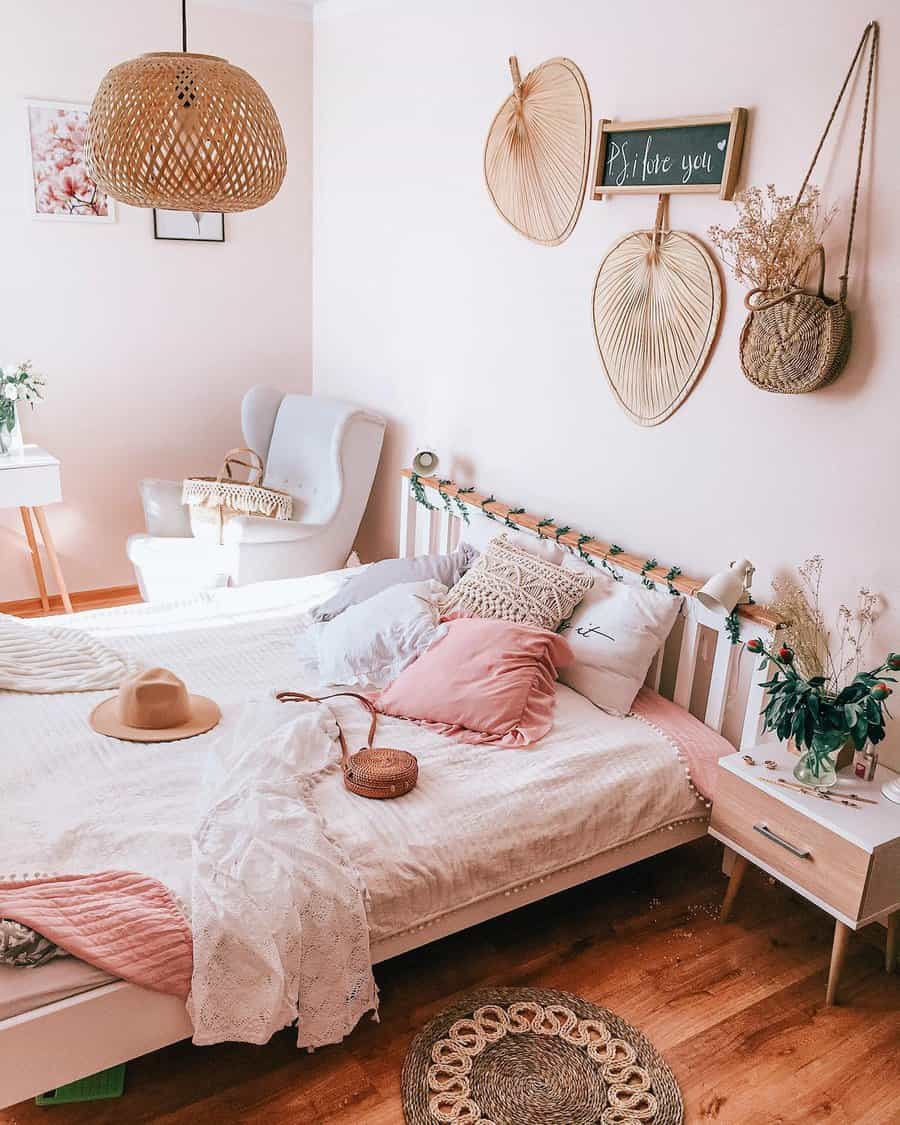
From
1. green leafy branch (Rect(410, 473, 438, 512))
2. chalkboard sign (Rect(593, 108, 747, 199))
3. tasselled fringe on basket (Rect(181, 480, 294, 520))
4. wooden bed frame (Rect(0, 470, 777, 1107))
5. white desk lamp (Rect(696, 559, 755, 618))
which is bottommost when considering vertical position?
wooden bed frame (Rect(0, 470, 777, 1107))

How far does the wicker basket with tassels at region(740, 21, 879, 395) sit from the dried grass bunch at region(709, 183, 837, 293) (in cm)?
1

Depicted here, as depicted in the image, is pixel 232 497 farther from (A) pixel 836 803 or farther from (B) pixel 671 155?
(A) pixel 836 803

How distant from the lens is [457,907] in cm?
206

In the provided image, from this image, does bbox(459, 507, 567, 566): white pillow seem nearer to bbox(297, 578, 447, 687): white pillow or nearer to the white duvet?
bbox(297, 578, 447, 687): white pillow

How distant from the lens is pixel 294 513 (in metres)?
4.07

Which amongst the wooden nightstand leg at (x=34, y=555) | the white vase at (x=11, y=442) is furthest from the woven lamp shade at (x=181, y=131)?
the wooden nightstand leg at (x=34, y=555)

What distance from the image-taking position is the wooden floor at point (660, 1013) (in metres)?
1.85

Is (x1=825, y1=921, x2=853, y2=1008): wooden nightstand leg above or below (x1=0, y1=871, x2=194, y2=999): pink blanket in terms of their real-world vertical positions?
below

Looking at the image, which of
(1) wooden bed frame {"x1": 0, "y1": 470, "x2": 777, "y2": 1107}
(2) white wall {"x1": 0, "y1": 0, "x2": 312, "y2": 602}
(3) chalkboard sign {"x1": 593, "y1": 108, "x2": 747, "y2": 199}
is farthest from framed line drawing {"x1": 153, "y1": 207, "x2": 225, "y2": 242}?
(3) chalkboard sign {"x1": 593, "y1": 108, "x2": 747, "y2": 199}

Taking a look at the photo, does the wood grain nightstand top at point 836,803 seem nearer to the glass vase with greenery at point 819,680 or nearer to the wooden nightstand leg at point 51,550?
the glass vase with greenery at point 819,680

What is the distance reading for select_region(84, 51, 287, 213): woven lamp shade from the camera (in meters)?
1.72

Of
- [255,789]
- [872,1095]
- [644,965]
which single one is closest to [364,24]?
[255,789]

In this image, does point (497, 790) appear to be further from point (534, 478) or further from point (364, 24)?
point (364, 24)

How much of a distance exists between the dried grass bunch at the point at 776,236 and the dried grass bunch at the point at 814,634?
27.4 inches
